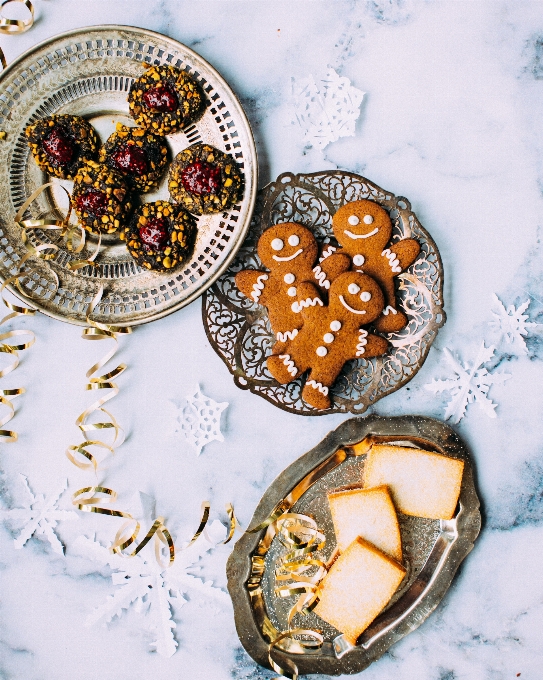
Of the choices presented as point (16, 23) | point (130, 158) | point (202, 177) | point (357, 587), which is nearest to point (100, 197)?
point (130, 158)

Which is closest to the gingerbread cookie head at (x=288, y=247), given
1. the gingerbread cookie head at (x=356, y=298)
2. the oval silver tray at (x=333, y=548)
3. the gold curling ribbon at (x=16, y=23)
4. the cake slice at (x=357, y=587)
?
the gingerbread cookie head at (x=356, y=298)

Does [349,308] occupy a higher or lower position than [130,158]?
lower

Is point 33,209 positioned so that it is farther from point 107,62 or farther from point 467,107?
point 467,107

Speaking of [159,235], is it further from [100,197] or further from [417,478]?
[417,478]

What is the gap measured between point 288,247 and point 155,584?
1175mm

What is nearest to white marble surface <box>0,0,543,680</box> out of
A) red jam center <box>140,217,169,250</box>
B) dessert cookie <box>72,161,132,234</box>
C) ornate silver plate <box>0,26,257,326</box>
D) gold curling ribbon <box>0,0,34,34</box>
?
gold curling ribbon <box>0,0,34,34</box>

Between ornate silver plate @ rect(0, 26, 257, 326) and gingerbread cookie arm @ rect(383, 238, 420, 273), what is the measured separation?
1.39ft

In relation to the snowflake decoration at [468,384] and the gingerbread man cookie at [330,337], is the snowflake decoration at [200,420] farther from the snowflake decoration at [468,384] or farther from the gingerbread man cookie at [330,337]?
the snowflake decoration at [468,384]

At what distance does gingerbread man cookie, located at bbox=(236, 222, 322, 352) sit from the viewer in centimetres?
163

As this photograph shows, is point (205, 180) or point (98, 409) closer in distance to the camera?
point (205, 180)

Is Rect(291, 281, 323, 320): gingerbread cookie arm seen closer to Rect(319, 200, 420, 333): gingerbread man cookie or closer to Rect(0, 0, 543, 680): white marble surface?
Rect(319, 200, 420, 333): gingerbread man cookie

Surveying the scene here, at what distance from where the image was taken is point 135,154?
1634 millimetres

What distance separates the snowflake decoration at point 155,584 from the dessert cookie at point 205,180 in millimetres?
1013

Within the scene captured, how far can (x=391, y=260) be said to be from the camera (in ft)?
5.29
